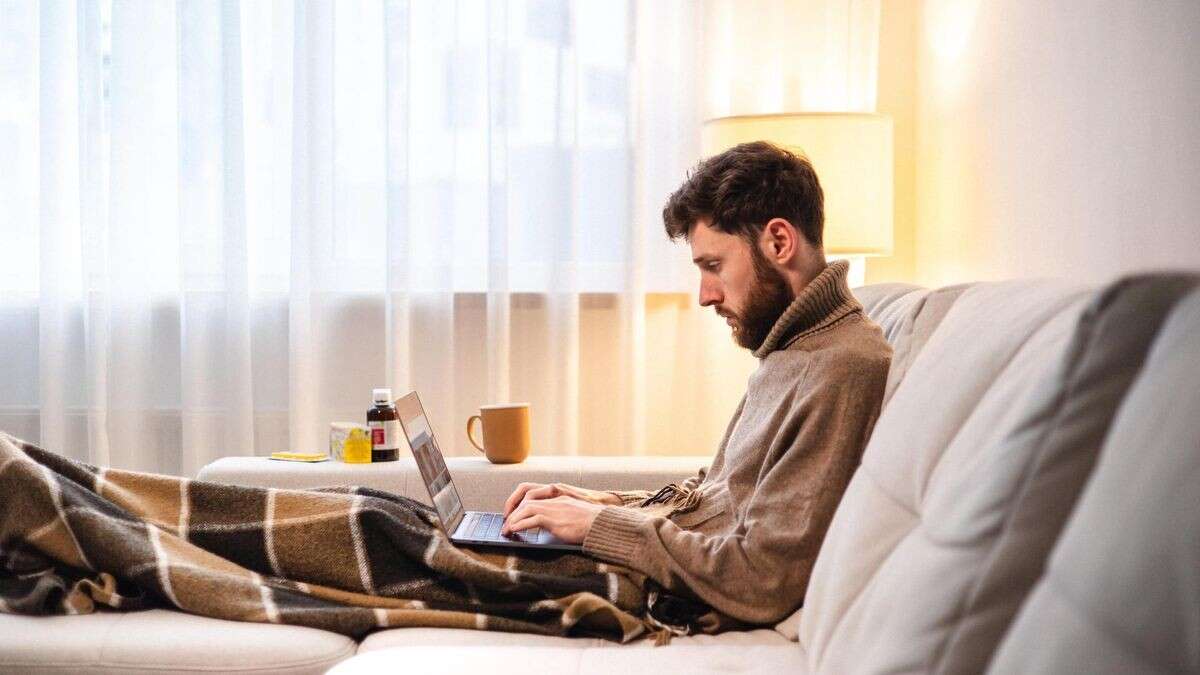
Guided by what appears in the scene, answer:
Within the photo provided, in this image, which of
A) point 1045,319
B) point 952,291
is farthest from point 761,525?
point 1045,319

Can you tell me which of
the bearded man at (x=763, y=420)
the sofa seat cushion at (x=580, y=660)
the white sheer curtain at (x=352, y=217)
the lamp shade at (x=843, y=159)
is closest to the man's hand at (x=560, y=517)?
the bearded man at (x=763, y=420)

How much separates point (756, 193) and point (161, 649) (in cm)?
103

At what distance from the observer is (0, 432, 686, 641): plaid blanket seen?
65.4 inches

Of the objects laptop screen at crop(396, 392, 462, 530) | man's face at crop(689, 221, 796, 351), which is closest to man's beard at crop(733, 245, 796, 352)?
man's face at crop(689, 221, 796, 351)

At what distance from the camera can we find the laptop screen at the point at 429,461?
198 cm

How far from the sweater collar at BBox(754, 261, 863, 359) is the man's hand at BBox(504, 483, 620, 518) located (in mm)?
436

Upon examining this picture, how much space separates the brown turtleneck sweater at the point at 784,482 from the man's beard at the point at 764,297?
5 centimetres

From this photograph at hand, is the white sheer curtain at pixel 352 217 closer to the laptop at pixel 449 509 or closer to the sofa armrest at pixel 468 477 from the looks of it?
the sofa armrest at pixel 468 477

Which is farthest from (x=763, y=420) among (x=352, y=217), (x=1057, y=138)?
(x=352, y=217)

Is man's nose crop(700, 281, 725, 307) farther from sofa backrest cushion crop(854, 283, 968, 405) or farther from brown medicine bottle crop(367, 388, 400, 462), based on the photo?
brown medicine bottle crop(367, 388, 400, 462)

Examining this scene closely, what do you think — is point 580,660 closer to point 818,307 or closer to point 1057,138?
point 818,307

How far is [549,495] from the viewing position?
1991mm

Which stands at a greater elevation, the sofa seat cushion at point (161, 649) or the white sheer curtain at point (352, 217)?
the white sheer curtain at point (352, 217)

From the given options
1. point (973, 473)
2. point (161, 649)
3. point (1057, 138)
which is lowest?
point (161, 649)
